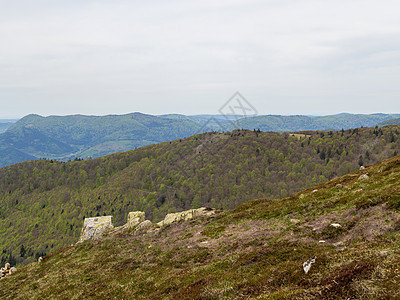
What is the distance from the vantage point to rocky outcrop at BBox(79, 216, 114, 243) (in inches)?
2913

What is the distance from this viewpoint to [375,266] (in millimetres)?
12805

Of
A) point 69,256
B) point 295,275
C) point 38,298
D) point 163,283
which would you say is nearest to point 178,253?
point 163,283

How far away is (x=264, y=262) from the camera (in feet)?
67.6

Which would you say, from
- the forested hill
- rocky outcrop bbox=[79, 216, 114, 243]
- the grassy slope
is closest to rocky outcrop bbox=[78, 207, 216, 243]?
rocky outcrop bbox=[79, 216, 114, 243]

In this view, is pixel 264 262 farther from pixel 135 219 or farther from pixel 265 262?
pixel 135 219

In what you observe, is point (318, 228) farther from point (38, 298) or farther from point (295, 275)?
point (38, 298)

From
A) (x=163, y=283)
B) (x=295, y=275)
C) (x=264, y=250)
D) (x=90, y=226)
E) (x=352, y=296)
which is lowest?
(x=90, y=226)

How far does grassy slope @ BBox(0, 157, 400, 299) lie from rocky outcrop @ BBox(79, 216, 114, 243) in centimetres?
2728

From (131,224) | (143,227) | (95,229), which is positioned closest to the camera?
(143,227)

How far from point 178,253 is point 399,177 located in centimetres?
3620

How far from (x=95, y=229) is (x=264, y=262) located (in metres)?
71.0

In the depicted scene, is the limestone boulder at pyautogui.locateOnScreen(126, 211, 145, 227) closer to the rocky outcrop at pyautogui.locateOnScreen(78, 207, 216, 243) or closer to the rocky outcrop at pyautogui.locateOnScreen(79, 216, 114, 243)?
the rocky outcrop at pyautogui.locateOnScreen(78, 207, 216, 243)

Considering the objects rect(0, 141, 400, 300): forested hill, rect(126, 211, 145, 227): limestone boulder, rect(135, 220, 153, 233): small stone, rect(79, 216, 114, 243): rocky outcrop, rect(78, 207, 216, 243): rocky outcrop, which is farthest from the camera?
rect(79, 216, 114, 243): rocky outcrop

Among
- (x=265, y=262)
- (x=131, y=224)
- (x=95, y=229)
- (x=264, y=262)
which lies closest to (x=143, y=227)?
(x=131, y=224)
